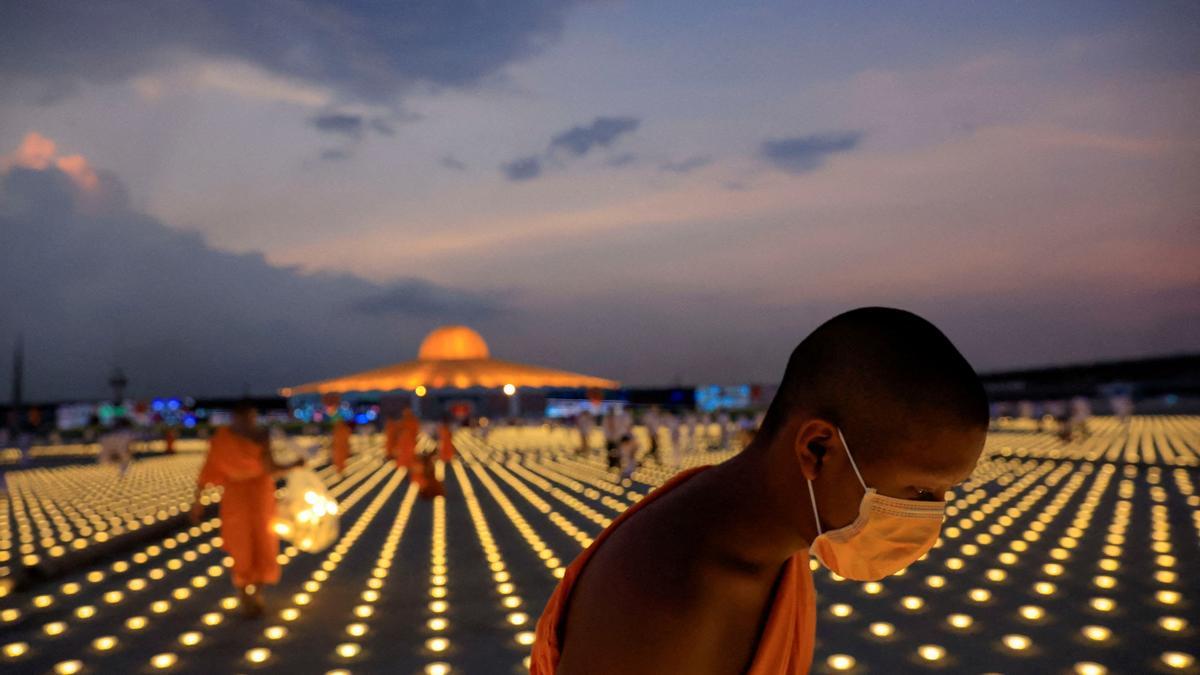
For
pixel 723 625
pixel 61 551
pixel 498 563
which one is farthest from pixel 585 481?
pixel 723 625

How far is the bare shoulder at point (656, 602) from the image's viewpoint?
114 centimetres

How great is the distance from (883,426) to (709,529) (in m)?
0.32

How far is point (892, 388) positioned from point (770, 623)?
45cm

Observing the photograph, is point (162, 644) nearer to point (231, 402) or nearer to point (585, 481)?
point (231, 402)

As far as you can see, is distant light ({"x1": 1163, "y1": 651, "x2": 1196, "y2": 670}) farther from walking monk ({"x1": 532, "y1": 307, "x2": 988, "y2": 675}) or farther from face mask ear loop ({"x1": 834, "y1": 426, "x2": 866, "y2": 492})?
face mask ear loop ({"x1": 834, "y1": 426, "x2": 866, "y2": 492})

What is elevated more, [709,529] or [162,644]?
[709,529]

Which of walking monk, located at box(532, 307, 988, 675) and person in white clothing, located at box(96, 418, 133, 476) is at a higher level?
walking monk, located at box(532, 307, 988, 675)

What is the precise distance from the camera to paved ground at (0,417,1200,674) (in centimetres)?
430

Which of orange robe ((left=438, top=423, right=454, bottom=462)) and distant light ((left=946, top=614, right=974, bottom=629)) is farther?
orange robe ((left=438, top=423, right=454, bottom=462))

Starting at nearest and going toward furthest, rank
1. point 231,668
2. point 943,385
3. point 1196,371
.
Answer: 1. point 943,385
2. point 231,668
3. point 1196,371

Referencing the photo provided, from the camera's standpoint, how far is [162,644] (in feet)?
15.3

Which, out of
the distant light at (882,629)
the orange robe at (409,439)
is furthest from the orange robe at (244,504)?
the orange robe at (409,439)

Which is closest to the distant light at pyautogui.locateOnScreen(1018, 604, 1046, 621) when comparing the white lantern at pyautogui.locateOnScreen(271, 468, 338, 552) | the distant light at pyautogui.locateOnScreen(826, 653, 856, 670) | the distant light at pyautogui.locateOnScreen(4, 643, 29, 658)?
the distant light at pyautogui.locateOnScreen(826, 653, 856, 670)

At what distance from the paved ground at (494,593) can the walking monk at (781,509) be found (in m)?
3.18
